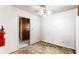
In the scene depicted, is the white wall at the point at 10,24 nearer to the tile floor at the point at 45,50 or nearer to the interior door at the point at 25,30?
the tile floor at the point at 45,50

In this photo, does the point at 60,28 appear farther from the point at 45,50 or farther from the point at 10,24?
the point at 10,24

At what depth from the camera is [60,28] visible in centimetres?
242

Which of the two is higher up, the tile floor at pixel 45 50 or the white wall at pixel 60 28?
the white wall at pixel 60 28

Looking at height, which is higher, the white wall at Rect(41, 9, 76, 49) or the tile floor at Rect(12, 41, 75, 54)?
the white wall at Rect(41, 9, 76, 49)

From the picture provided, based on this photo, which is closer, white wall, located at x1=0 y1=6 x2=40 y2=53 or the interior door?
white wall, located at x1=0 y1=6 x2=40 y2=53

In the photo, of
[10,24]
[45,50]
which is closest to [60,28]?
[45,50]

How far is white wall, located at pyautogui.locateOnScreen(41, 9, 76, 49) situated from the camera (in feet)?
7.03

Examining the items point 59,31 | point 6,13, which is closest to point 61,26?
point 59,31

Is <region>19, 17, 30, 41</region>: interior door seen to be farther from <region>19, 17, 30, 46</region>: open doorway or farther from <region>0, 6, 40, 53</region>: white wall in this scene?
<region>0, 6, 40, 53</region>: white wall

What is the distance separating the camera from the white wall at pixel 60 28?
84.4 inches

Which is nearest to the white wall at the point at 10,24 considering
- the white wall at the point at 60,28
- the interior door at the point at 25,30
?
the interior door at the point at 25,30

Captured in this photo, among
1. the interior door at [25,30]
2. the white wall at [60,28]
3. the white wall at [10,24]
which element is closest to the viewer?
the white wall at [10,24]

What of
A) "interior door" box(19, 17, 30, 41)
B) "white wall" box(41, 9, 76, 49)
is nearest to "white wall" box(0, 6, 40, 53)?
"interior door" box(19, 17, 30, 41)

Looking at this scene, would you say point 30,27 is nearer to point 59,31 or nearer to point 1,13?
point 59,31
